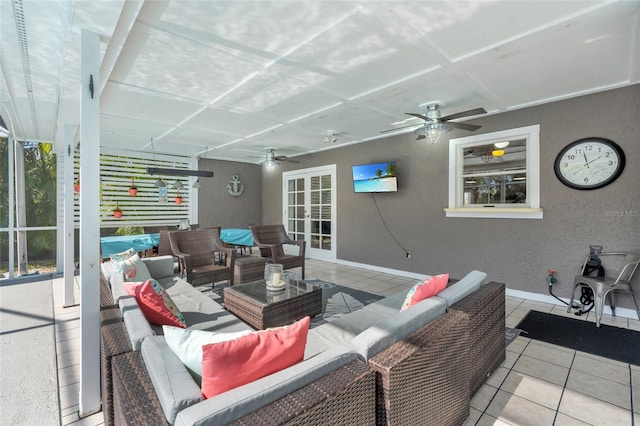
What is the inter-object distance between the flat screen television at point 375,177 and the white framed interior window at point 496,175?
1008 millimetres

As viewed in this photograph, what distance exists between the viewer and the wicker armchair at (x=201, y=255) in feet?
12.3

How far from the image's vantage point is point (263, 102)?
3.73 m

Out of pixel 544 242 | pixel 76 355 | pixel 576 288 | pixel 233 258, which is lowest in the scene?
pixel 76 355

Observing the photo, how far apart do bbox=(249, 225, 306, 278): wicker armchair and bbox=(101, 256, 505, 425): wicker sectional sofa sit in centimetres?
243

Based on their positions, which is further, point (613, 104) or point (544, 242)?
point (544, 242)

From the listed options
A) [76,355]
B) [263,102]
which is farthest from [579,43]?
[76,355]

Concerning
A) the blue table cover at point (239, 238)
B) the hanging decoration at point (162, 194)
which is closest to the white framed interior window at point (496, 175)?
the blue table cover at point (239, 238)

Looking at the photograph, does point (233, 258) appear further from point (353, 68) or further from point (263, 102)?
point (353, 68)

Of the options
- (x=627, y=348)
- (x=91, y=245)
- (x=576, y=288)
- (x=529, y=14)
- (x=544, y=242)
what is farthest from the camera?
(x=544, y=242)

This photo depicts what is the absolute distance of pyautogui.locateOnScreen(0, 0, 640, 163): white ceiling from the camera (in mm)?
2000

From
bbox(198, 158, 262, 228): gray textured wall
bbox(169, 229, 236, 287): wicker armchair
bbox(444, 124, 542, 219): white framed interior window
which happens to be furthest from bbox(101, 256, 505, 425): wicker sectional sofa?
bbox(198, 158, 262, 228): gray textured wall

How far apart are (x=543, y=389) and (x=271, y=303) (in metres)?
2.07

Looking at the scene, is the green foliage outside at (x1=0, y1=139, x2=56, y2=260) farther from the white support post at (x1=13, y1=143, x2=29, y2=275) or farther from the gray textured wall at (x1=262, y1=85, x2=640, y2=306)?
the gray textured wall at (x1=262, y1=85, x2=640, y2=306)

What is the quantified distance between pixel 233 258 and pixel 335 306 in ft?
5.05
